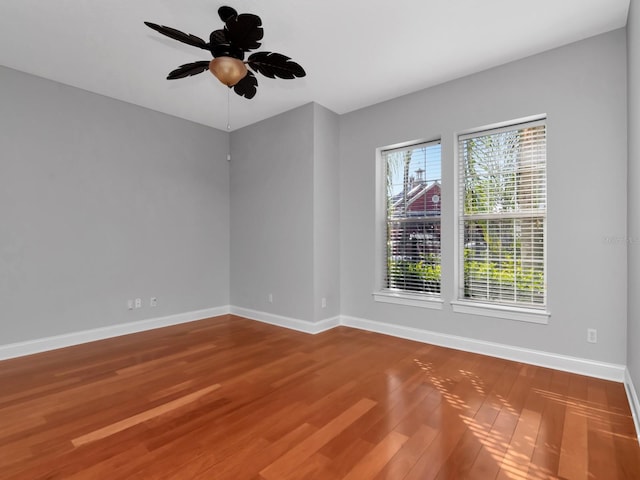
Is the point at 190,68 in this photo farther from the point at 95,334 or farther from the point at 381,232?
the point at 95,334

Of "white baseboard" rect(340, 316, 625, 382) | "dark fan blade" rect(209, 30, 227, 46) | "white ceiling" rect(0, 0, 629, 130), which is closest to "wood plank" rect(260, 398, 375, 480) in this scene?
"white baseboard" rect(340, 316, 625, 382)

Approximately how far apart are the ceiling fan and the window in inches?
81.7

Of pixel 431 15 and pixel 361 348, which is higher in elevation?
pixel 431 15

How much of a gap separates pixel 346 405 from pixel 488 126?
304 cm

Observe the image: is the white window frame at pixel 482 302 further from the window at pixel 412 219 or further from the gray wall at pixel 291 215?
the gray wall at pixel 291 215

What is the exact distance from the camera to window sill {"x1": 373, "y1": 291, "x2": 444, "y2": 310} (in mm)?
3789

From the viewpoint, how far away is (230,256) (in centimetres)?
545

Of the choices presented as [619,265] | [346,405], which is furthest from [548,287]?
[346,405]

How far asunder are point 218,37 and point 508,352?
3.72 metres

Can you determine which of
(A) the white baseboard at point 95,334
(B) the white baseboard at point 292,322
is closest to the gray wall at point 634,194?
(B) the white baseboard at point 292,322

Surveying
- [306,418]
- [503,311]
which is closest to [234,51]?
[306,418]

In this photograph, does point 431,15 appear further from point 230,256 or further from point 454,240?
point 230,256

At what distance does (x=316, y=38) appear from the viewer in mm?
2932

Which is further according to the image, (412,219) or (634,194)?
(412,219)
